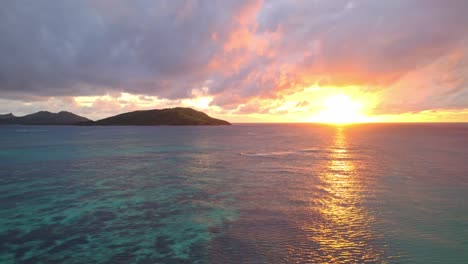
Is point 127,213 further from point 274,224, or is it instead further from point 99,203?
point 274,224

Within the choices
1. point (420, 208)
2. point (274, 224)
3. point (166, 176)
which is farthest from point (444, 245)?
point (166, 176)

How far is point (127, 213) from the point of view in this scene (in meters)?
31.4

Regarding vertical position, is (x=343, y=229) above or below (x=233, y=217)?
below

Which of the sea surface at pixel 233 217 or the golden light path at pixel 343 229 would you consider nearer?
the golden light path at pixel 343 229

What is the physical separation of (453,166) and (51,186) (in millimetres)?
86947

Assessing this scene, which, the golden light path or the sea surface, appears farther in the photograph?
the sea surface

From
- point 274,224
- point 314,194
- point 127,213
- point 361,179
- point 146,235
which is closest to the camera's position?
point 146,235

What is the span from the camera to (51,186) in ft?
144

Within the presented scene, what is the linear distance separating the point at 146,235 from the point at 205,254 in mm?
7221

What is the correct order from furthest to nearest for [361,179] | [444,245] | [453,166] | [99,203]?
[453,166]
[361,179]
[99,203]
[444,245]

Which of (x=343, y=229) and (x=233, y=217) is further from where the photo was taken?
(x=233, y=217)

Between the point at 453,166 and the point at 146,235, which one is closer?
the point at 146,235

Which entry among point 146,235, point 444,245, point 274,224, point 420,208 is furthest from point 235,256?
point 420,208

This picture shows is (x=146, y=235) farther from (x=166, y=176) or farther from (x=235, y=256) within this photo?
(x=166, y=176)
